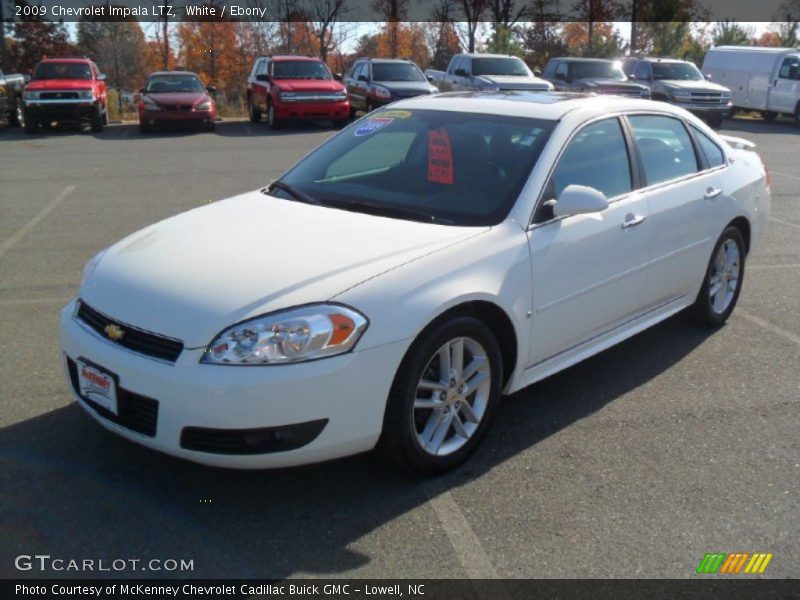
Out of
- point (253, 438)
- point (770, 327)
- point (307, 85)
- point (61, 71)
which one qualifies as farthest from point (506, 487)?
point (61, 71)

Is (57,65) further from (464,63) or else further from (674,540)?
(674,540)

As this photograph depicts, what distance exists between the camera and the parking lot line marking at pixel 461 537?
310 centimetres

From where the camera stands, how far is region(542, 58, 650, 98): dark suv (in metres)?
22.0

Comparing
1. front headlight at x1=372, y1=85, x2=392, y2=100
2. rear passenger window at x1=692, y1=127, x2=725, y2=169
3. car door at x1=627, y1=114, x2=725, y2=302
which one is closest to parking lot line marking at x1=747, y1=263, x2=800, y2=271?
rear passenger window at x1=692, y1=127, x2=725, y2=169

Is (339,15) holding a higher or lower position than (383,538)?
higher

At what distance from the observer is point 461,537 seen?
3318 millimetres

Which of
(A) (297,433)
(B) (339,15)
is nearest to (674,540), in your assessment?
(A) (297,433)

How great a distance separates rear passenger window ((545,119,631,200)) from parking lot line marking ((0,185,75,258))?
18.0 feet

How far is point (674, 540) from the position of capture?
3342mm

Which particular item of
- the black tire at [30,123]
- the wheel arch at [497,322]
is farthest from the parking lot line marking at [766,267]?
the black tire at [30,123]

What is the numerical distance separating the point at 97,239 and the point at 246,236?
4856mm

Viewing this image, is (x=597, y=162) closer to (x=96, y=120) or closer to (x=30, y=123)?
(x=96, y=120)

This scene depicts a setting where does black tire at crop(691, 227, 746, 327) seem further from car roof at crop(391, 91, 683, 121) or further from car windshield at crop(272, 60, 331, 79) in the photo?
car windshield at crop(272, 60, 331, 79)

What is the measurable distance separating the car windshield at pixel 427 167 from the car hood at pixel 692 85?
20308 mm
